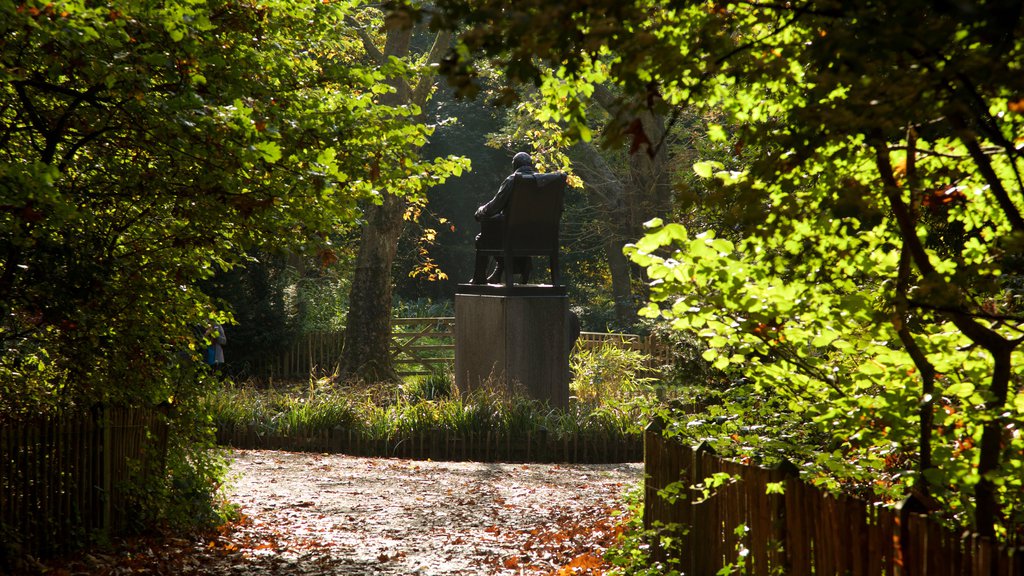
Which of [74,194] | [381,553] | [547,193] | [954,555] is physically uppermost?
[547,193]

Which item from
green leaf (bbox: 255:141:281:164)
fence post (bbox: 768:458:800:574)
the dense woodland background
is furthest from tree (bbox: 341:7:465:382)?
fence post (bbox: 768:458:800:574)

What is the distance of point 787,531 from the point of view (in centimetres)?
385

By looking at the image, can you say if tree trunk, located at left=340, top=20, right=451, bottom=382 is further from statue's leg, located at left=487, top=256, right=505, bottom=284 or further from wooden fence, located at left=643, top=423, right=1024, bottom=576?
wooden fence, located at left=643, top=423, right=1024, bottom=576

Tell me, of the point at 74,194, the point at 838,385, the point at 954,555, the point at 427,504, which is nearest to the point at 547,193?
the point at 427,504

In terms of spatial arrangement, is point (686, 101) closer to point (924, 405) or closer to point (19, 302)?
point (924, 405)

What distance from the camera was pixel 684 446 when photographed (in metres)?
5.02

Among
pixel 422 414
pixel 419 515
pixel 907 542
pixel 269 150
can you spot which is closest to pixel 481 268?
pixel 422 414

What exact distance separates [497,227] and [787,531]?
35.4ft

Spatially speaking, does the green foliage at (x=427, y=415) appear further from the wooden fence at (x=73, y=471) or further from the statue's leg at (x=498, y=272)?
the wooden fence at (x=73, y=471)

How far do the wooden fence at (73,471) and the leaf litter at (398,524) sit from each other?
8.7 inches

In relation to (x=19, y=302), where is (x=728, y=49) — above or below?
above

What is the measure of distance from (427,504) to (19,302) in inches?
167

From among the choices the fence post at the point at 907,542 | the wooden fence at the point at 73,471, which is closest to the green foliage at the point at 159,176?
the wooden fence at the point at 73,471

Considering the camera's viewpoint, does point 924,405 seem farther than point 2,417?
No
